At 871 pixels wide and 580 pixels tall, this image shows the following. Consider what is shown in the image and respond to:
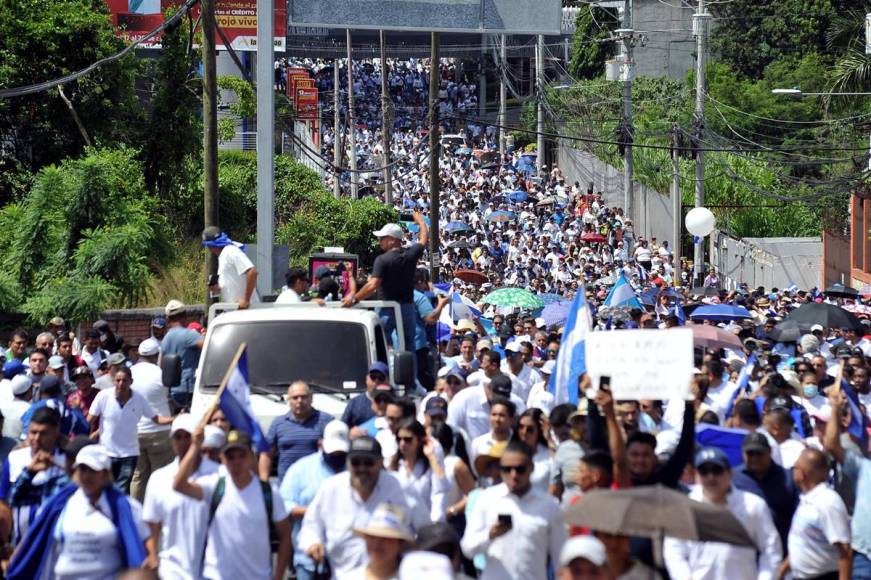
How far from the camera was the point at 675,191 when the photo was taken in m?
42.5

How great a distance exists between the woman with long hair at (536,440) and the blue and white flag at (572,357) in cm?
129

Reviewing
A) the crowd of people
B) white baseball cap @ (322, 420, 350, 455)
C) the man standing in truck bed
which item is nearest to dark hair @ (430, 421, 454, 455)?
the crowd of people

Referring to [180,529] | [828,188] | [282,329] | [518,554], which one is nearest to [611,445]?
[518,554]

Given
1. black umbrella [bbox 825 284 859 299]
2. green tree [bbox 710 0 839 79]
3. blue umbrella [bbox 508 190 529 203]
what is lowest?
black umbrella [bbox 825 284 859 299]

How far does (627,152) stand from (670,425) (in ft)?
111

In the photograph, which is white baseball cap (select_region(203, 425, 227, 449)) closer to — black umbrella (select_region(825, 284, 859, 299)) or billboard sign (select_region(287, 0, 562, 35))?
black umbrella (select_region(825, 284, 859, 299))

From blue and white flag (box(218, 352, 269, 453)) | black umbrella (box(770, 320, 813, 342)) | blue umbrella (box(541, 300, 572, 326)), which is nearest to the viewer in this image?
blue and white flag (box(218, 352, 269, 453))

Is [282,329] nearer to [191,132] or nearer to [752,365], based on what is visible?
[752,365]

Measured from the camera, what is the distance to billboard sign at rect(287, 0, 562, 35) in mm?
30766

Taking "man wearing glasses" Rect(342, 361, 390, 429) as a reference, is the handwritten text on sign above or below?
above

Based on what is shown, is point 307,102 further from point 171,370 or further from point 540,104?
point 171,370

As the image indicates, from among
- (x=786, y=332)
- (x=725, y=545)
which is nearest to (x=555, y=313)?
(x=786, y=332)

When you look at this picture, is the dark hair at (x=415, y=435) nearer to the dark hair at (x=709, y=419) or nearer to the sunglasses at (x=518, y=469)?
the sunglasses at (x=518, y=469)

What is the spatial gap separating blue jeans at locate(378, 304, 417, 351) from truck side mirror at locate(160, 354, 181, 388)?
2.05 metres
